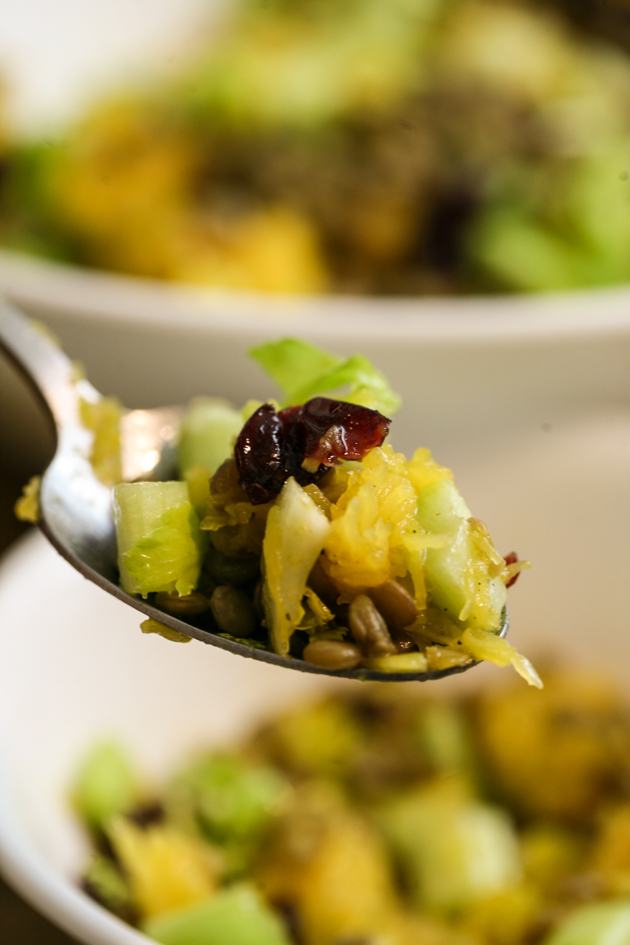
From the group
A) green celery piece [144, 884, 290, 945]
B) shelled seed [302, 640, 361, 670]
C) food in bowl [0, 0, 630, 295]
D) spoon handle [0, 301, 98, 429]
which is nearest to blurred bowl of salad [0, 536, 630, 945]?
green celery piece [144, 884, 290, 945]

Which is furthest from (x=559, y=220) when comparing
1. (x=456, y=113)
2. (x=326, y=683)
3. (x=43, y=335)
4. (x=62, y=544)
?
(x=62, y=544)

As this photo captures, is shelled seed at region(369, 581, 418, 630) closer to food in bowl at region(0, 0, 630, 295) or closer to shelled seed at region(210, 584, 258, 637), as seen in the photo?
shelled seed at region(210, 584, 258, 637)

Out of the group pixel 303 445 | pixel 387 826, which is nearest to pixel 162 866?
pixel 387 826

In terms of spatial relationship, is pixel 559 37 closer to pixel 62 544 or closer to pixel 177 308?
pixel 177 308

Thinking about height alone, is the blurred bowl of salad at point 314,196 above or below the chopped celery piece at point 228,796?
A: above

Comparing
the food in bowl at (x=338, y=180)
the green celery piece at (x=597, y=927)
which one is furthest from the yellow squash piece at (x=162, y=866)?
the food in bowl at (x=338, y=180)

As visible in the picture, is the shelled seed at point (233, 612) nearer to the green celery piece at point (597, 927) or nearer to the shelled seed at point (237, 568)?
the shelled seed at point (237, 568)

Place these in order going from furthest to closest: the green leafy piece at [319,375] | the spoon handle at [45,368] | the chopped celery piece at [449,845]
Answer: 1. the chopped celery piece at [449,845]
2. the spoon handle at [45,368]
3. the green leafy piece at [319,375]
